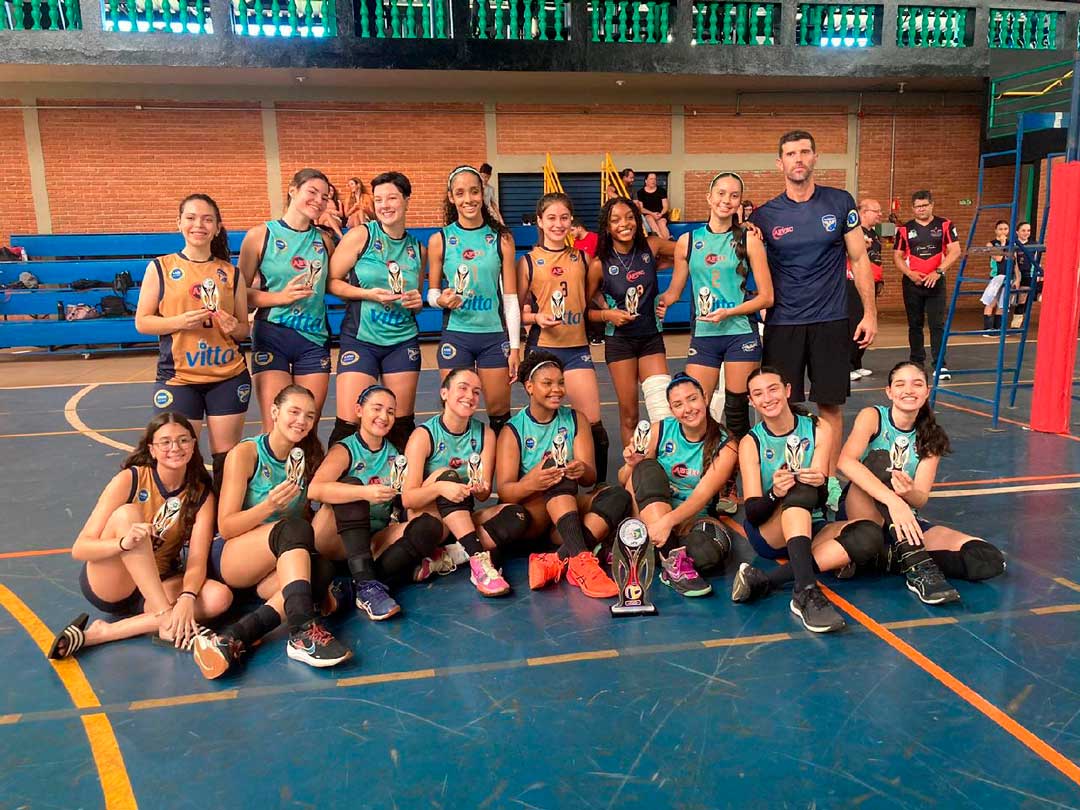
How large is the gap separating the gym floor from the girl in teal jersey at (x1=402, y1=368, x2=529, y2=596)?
0.20 metres

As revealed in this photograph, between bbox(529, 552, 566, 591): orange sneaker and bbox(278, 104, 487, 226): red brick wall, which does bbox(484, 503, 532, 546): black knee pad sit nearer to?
bbox(529, 552, 566, 591): orange sneaker

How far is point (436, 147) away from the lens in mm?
16359

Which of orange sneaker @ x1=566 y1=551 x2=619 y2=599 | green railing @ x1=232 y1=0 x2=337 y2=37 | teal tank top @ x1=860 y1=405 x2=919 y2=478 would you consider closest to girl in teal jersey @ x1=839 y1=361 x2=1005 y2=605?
teal tank top @ x1=860 y1=405 x2=919 y2=478

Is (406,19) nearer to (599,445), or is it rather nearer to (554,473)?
(599,445)

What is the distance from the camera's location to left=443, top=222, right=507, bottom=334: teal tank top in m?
5.02

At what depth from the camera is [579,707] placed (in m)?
2.97

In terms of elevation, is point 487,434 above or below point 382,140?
below


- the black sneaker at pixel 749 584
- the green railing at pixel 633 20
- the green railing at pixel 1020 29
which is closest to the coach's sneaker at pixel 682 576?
the black sneaker at pixel 749 584

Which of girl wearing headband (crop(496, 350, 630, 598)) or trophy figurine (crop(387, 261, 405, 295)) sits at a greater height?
trophy figurine (crop(387, 261, 405, 295))

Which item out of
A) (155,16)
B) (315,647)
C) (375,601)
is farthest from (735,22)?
(315,647)

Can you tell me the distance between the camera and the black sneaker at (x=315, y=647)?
10.8ft

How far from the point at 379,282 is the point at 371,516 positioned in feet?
4.77

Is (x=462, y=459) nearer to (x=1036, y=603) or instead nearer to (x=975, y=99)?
(x=1036, y=603)

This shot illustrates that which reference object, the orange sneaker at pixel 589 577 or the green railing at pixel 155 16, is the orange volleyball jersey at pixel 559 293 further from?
the green railing at pixel 155 16
